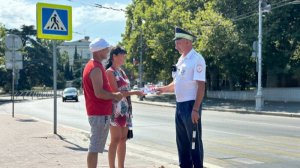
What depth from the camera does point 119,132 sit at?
6.84 m

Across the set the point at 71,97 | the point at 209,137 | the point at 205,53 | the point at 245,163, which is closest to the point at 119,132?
the point at 245,163

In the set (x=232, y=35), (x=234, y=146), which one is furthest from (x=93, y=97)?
(x=232, y=35)

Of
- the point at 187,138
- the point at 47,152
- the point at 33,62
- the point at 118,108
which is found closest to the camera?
the point at 187,138

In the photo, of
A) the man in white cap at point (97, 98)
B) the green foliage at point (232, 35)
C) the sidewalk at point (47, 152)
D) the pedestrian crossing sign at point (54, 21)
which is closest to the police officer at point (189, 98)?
the man in white cap at point (97, 98)

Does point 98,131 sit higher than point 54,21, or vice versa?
point 54,21

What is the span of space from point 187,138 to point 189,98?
21.5 inches

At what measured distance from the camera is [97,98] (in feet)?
19.3

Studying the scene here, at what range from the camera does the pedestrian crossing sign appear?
11.8 metres

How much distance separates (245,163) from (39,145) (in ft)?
14.4

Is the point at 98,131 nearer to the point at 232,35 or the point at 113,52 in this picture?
the point at 113,52

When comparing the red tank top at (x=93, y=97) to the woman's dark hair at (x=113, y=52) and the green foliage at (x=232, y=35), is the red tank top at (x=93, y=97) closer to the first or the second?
the woman's dark hair at (x=113, y=52)

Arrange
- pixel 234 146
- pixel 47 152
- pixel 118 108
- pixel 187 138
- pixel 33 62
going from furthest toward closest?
pixel 33 62 < pixel 234 146 < pixel 47 152 < pixel 118 108 < pixel 187 138

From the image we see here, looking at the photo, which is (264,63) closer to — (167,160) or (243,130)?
(243,130)

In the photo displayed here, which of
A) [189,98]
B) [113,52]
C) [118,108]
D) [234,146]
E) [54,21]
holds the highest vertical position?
[54,21]
